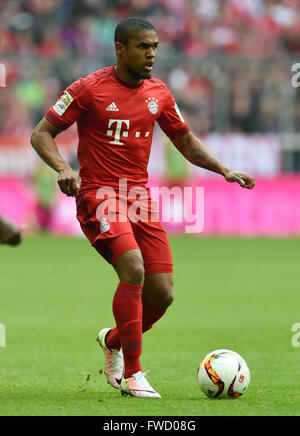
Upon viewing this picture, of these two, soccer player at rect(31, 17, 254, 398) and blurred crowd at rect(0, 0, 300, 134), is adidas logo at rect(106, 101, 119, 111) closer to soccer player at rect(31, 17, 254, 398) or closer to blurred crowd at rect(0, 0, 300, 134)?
soccer player at rect(31, 17, 254, 398)

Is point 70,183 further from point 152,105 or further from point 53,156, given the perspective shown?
point 152,105

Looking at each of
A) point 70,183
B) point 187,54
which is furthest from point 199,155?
point 187,54

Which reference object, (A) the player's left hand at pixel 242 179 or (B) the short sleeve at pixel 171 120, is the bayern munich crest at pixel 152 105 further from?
(A) the player's left hand at pixel 242 179

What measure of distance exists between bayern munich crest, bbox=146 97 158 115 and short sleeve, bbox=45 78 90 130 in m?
0.46

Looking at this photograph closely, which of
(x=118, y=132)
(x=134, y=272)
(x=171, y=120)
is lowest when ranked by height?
(x=134, y=272)

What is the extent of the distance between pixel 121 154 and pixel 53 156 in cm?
50

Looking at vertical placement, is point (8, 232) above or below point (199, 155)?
below

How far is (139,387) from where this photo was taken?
6445 millimetres

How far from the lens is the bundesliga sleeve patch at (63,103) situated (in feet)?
22.1

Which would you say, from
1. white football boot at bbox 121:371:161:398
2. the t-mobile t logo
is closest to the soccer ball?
white football boot at bbox 121:371:161:398

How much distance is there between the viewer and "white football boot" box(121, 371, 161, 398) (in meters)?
6.43

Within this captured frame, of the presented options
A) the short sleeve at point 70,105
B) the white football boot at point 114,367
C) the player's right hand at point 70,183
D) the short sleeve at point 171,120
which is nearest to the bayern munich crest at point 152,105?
the short sleeve at point 171,120

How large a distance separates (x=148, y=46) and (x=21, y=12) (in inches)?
736

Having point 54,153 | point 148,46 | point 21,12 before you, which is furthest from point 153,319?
point 21,12
